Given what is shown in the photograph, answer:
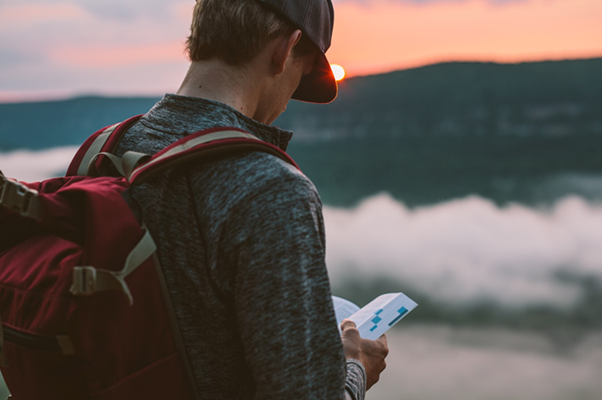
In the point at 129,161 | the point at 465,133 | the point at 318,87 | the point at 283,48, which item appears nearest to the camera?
the point at 129,161

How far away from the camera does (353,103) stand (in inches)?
730

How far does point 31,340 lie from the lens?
620mm

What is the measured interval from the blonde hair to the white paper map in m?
0.55

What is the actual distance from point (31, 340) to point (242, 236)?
312mm

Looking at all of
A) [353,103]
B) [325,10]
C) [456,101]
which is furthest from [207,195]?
[456,101]

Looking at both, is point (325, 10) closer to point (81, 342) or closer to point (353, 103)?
point (81, 342)

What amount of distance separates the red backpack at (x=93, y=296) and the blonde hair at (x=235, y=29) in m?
0.18

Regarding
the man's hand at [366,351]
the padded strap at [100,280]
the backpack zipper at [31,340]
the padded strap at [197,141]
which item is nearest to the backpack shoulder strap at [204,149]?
the padded strap at [197,141]

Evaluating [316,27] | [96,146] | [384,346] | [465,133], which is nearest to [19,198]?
[96,146]

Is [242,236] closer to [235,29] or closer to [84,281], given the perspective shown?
[84,281]

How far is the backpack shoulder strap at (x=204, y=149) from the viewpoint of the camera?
625 millimetres

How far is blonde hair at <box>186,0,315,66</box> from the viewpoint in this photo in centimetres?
77

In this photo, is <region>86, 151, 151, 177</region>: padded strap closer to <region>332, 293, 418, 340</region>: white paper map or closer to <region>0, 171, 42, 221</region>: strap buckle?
<region>0, 171, 42, 221</region>: strap buckle

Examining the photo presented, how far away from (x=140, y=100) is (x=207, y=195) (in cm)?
1035
